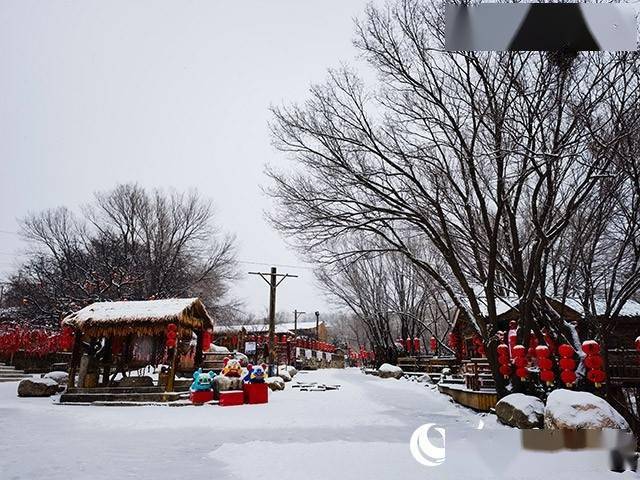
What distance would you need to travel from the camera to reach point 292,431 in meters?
8.52

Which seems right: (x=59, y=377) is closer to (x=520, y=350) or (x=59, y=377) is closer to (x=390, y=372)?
(x=390, y=372)

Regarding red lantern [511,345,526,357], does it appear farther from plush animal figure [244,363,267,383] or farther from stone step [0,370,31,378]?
stone step [0,370,31,378]

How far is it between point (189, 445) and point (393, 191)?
8.37m

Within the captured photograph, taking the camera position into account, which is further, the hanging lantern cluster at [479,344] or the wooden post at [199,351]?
the wooden post at [199,351]

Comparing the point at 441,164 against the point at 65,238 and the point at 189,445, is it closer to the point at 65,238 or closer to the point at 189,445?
the point at 189,445

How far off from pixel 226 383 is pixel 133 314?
4.09m

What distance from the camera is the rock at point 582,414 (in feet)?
20.6

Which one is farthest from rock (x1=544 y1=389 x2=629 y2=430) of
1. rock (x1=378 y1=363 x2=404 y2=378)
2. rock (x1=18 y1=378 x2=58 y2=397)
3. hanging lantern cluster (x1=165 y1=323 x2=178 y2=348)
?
rock (x1=378 y1=363 x2=404 y2=378)

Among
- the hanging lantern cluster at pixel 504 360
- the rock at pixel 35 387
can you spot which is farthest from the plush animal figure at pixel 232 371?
the hanging lantern cluster at pixel 504 360

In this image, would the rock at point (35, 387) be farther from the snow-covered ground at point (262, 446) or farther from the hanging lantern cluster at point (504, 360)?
the hanging lantern cluster at point (504, 360)

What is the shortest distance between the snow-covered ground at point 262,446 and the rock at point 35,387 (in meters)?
4.44

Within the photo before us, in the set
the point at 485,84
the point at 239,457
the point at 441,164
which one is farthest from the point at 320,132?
the point at 239,457

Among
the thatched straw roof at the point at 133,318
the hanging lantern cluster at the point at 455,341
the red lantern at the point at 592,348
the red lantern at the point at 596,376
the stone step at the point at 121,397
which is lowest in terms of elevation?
the stone step at the point at 121,397
